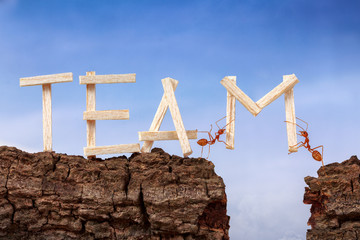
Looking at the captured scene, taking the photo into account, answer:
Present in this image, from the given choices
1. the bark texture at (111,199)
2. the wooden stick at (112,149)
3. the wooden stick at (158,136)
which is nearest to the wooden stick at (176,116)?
the wooden stick at (158,136)

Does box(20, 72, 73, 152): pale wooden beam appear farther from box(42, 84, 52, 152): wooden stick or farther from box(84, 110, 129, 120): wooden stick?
box(84, 110, 129, 120): wooden stick

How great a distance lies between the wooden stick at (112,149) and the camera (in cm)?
990

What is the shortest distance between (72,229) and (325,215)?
16.3ft

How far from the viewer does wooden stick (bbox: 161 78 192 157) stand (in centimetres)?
974

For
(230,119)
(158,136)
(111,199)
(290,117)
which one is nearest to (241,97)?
(230,119)

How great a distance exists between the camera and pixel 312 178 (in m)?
9.57

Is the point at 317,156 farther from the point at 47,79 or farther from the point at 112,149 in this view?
the point at 47,79

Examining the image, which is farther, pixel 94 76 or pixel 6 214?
pixel 94 76

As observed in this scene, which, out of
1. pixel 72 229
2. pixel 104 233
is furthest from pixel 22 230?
pixel 104 233

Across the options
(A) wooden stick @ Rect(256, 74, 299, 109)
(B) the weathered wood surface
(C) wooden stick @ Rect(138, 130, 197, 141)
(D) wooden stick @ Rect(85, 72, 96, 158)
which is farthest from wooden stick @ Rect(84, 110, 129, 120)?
(A) wooden stick @ Rect(256, 74, 299, 109)

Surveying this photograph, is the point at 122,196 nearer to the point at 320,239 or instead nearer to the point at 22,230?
the point at 22,230

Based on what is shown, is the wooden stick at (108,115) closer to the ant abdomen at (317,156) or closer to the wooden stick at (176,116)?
the wooden stick at (176,116)

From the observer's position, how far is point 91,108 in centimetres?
1016

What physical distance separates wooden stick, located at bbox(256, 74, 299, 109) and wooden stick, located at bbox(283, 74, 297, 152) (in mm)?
68
